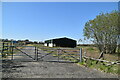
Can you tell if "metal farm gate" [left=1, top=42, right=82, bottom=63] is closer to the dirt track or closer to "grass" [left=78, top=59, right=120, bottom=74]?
"grass" [left=78, top=59, right=120, bottom=74]

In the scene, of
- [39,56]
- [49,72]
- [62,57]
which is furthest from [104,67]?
[39,56]

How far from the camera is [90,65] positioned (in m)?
12.4

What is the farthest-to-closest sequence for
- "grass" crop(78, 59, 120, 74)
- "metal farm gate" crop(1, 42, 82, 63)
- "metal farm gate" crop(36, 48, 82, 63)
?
"metal farm gate" crop(1, 42, 82, 63), "metal farm gate" crop(36, 48, 82, 63), "grass" crop(78, 59, 120, 74)

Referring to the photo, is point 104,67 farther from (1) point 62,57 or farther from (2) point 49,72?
Answer: (1) point 62,57

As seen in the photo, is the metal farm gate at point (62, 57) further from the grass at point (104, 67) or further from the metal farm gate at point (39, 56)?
the grass at point (104, 67)

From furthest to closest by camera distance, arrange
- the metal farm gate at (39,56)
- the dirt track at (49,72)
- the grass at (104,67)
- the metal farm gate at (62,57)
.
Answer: the metal farm gate at (39,56) < the metal farm gate at (62,57) < the grass at (104,67) < the dirt track at (49,72)

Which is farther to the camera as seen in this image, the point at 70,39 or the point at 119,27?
the point at 70,39

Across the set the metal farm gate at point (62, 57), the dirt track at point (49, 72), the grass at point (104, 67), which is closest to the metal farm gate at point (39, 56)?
the metal farm gate at point (62, 57)

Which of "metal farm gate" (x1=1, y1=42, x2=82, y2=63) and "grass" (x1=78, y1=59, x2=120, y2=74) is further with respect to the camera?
"metal farm gate" (x1=1, y1=42, x2=82, y2=63)

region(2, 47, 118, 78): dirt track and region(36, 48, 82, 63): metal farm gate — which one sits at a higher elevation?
region(36, 48, 82, 63): metal farm gate

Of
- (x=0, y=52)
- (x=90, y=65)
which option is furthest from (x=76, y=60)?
(x=0, y=52)

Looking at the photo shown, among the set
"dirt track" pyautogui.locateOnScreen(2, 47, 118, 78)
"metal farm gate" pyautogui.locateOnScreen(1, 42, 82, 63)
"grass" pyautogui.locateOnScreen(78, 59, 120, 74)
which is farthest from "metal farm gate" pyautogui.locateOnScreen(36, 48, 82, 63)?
"dirt track" pyautogui.locateOnScreen(2, 47, 118, 78)

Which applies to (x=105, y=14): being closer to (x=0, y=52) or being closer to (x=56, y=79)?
(x=0, y=52)

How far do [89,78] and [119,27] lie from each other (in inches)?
612
